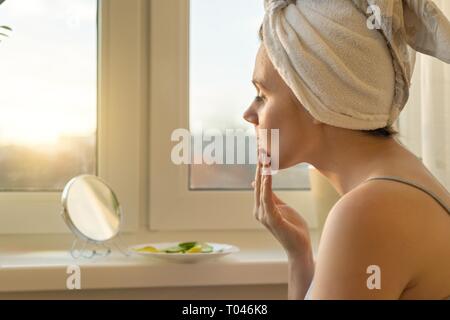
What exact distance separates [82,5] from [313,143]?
2.77 feet

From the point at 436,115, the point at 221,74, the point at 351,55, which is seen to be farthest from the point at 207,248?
the point at 351,55

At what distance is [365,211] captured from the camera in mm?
793

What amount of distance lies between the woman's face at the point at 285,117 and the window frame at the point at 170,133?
612 millimetres

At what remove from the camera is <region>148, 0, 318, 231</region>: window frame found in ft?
5.17

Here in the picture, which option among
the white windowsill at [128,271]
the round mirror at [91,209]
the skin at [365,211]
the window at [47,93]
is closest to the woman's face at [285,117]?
the skin at [365,211]

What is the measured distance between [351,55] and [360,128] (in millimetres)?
98

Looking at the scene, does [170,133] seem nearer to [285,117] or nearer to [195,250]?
[195,250]

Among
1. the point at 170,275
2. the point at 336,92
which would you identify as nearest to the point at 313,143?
the point at 336,92

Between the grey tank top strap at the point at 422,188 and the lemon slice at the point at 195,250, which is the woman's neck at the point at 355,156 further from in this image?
the lemon slice at the point at 195,250

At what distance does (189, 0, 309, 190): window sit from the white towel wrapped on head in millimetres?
699

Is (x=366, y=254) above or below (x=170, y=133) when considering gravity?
below

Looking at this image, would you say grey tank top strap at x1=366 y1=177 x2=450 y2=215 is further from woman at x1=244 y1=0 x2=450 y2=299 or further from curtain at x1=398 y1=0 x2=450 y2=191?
curtain at x1=398 y1=0 x2=450 y2=191

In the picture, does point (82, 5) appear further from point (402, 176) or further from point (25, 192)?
point (402, 176)

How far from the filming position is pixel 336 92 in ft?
2.94
